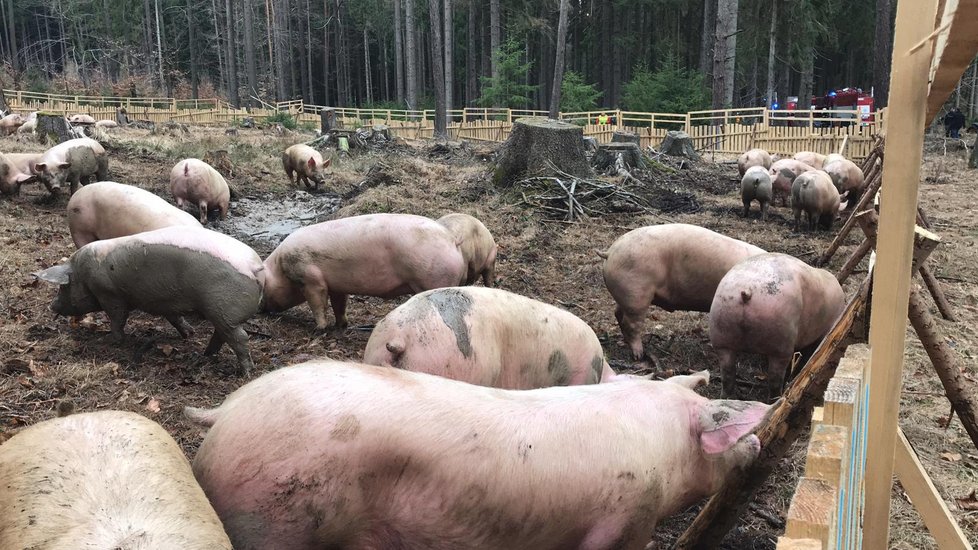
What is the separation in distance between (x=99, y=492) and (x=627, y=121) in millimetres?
27014

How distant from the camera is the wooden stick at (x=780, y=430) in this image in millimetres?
2428

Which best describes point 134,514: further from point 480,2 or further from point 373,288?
point 480,2

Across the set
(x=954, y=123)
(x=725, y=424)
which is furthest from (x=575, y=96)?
(x=725, y=424)

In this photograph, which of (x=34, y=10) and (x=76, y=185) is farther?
(x=34, y=10)

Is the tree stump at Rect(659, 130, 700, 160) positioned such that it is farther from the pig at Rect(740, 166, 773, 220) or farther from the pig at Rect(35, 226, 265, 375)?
the pig at Rect(35, 226, 265, 375)

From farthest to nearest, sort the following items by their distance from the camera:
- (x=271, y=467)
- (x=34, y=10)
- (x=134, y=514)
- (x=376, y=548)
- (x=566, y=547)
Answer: (x=34, y=10)
(x=566, y=547)
(x=376, y=548)
(x=271, y=467)
(x=134, y=514)

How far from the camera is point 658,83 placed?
1296 inches

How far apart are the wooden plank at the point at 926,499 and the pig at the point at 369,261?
3.62 m

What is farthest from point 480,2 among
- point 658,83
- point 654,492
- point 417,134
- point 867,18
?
point 654,492

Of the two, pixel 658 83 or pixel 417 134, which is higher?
pixel 658 83

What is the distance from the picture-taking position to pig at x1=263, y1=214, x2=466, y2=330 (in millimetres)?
5812

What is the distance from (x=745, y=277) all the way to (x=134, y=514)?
3888mm

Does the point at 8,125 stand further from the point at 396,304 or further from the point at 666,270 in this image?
the point at 666,270

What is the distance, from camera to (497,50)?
33.8 m
